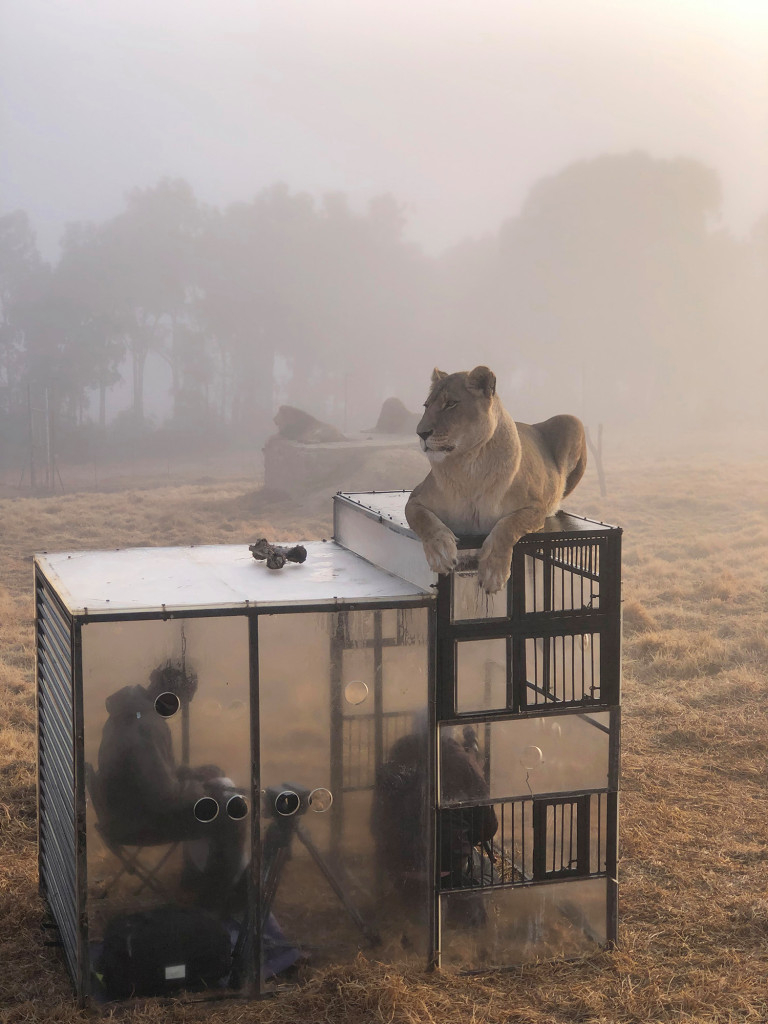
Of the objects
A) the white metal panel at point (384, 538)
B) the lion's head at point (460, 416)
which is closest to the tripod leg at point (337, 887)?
the white metal panel at point (384, 538)

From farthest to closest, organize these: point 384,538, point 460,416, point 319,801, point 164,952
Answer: point 384,538
point 460,416
point 319,801
point 164,952

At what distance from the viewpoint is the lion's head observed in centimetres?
586

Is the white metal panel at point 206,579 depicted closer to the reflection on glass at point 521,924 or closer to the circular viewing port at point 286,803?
the circular viewing port at point 286,803

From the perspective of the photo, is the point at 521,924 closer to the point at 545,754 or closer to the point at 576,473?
the point at 545,754

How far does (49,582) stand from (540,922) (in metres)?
3.35

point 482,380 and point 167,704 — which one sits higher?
point 482,380

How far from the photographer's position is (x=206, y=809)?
5.32m

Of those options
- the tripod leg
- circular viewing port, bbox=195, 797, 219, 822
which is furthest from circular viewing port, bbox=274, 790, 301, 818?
circular viewing port, bbox=195, 797, 219, 822

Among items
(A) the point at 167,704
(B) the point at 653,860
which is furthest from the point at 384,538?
(B) the point at 653,860

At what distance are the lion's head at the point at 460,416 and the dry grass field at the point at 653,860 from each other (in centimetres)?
281

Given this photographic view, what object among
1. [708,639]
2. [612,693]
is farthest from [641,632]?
[612,693]

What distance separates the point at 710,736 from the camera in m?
10.9

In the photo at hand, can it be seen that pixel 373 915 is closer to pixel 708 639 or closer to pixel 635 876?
pixel 635 876

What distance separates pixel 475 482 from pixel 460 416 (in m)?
0.39
